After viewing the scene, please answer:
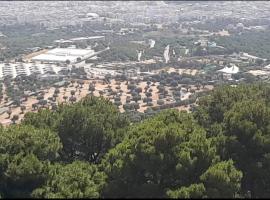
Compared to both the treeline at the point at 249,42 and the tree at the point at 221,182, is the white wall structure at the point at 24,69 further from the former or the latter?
the tree at the point at 221,182

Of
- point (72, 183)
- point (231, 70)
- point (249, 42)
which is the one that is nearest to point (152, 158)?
point (72, 183)

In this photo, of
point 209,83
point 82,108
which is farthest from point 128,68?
point 82,108

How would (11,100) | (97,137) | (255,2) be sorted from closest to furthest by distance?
(97,137) → (11,100) → (255,2)

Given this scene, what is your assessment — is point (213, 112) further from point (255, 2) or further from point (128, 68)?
point (255, 2)

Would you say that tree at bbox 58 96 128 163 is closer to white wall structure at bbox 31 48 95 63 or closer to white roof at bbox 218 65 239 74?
white roof at bbox 218 65 239 74

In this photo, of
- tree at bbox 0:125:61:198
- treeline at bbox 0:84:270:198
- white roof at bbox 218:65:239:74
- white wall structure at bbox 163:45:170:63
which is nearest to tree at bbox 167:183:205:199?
treeline at bbox 0:84:270:198

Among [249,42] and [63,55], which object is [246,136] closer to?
[63,55]

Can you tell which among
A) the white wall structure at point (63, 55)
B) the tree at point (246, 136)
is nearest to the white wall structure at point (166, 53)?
the white wall structure at point (63, 55)
